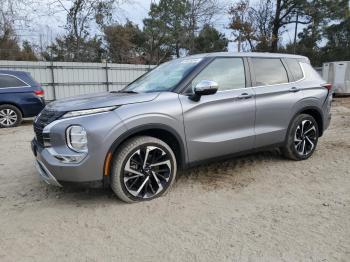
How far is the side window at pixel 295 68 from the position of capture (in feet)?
17.0

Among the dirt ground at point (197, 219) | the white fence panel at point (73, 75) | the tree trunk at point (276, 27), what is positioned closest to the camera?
the dirt ground at point (197, 219)

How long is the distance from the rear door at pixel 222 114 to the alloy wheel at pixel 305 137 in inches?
41.5

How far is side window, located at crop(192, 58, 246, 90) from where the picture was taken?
4.20 m

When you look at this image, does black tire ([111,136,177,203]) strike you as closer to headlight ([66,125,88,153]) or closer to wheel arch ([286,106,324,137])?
headlight ([66,125,88,153])

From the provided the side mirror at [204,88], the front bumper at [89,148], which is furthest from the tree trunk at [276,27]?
the front bumper at [89,148]

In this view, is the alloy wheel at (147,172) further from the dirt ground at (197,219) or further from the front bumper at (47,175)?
the front bumper at (47,175)

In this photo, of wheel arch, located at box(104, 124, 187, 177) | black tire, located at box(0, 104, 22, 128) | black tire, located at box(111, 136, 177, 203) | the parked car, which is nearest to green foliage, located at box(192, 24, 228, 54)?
the parked car

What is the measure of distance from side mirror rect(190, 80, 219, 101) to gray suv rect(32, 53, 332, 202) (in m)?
0.01

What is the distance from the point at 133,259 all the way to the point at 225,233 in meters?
0.88

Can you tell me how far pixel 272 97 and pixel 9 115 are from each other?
7.82 metres

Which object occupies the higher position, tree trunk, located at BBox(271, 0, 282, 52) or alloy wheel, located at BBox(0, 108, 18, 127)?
tree trunk, located at BBox(271, 0, 282, 52)

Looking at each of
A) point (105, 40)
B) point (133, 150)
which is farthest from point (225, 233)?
point (105, 40)

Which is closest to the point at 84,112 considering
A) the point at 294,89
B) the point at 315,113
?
the point at 294,89

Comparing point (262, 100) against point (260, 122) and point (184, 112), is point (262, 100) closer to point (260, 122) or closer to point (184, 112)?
point (260, 122)
